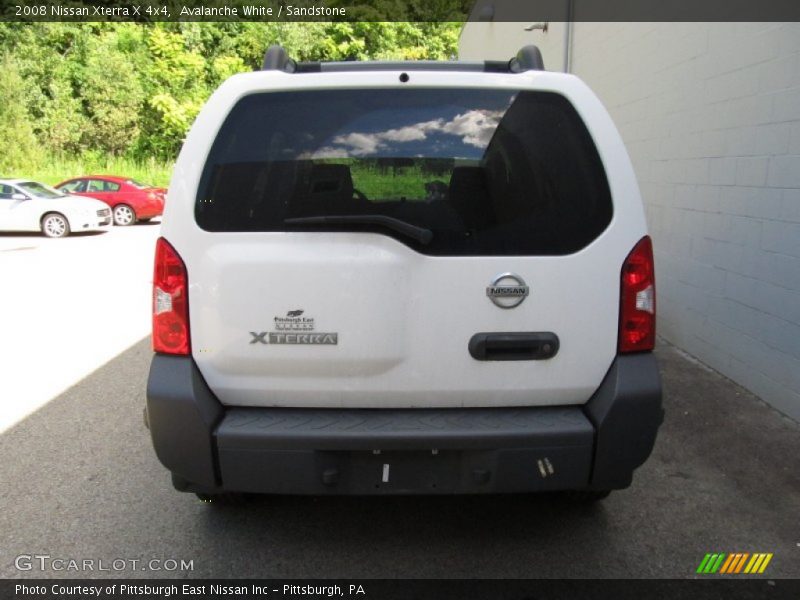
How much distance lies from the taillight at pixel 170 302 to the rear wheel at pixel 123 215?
61.1 ft

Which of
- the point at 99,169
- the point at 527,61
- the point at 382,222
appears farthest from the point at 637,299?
the point at 99,169

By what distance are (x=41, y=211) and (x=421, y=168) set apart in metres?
16.6

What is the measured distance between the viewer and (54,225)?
16516 millimetres

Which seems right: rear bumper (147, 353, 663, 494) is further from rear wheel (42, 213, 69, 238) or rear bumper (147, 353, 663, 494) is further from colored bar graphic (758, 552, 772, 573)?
rear wheel (42, 213, 69, 238)

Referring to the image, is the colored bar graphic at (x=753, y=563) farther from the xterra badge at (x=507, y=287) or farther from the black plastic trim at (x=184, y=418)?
the black plastic trim at (x=184, y=418)

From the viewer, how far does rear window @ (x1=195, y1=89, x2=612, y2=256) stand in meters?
2.48

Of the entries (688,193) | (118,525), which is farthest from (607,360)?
(688,193)

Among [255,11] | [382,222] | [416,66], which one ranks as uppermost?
[255,11]

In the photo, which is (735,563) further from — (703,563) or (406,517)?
(406,517)

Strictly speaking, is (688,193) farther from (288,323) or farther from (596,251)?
(288,323)

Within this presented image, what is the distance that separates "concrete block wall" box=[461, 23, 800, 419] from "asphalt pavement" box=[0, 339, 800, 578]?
3.05 feet

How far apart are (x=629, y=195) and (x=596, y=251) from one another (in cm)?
27

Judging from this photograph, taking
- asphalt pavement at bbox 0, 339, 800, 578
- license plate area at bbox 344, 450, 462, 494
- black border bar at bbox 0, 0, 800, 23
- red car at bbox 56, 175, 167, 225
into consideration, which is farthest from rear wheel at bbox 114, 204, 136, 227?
license plate area at bbox 344, 450, 462, 494

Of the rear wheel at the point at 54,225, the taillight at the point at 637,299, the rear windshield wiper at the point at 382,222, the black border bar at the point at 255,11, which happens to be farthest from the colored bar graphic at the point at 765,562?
the rear wheel at the point at 54,225
